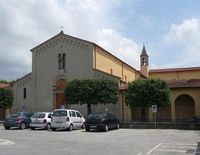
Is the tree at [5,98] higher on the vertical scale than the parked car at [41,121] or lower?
higher

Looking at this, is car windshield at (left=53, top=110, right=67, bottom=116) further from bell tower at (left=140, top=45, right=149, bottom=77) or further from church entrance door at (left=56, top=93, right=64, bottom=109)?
bell tower at (left=140, top=45, right=149, bottom=77)

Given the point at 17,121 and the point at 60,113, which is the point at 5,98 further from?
the point at 60,113

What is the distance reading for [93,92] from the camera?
4028cm

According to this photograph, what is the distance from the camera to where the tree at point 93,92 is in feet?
132

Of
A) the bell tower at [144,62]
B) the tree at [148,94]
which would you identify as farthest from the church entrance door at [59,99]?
the bell tower at [144,62]

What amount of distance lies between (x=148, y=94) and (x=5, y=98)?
2038cm

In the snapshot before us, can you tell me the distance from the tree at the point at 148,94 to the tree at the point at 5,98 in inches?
708

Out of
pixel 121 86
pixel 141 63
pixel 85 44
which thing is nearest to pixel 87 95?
pixel 121 86

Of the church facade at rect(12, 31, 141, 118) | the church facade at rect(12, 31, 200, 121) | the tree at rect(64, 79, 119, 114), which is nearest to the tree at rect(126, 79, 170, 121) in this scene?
the tree at rect(64, 79, 119, 114)

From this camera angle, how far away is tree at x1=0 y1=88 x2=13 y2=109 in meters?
46.9

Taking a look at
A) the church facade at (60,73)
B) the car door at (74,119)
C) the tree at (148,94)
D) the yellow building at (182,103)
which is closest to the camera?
the car door at (74,119)

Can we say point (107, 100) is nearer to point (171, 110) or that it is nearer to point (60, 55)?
point (171, 110)

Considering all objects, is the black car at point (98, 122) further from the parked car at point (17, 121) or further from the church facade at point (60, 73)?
the church facade at point (60, 73)

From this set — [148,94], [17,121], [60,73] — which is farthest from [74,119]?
[60,73]
